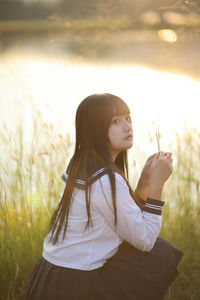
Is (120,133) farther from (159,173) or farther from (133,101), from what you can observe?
(133,101)

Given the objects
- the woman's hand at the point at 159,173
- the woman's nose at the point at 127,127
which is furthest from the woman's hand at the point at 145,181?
the woman's nose at the point at 127,127

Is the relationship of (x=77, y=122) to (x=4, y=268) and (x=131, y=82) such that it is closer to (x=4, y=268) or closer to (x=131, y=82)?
(x=4, y=268)

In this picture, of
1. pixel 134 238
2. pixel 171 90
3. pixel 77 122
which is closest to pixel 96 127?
pixel 77 122

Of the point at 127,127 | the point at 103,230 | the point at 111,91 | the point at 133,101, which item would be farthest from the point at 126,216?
the point at 133,101

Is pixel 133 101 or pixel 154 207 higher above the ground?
pixel 133 101

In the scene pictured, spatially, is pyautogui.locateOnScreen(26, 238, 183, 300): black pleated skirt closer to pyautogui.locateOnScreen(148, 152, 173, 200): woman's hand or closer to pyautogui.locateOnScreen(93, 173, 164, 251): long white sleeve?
pyautogui.locateOnScreen(93, 173, 164, 251): long white sleeve

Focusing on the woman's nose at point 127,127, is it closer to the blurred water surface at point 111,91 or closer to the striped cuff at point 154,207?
the blurred water surface at point 111,91

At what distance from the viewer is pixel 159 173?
1.47 metres

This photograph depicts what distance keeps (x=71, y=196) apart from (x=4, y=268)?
0.73m

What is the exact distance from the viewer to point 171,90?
302 cm

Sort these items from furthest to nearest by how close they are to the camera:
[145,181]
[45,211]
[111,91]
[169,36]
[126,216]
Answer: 1. [111,91]
2. [169,36]
3. [45,211]
4. [145,181]
5. [126,216]

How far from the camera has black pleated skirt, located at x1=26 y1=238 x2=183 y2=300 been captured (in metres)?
1.39

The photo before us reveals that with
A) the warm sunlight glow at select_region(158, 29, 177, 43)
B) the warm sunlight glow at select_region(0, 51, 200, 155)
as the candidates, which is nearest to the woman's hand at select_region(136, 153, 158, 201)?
the warm sunlight glow at select_region(0, 51, 200, 155)

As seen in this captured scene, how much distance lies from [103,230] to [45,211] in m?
0.79
